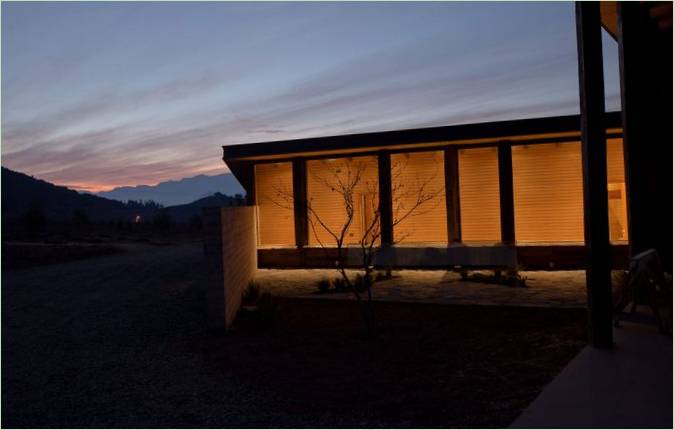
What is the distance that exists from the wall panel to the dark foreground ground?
576 centimetres

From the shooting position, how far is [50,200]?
68.4 metres

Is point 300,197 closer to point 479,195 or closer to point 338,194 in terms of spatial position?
point 338,194

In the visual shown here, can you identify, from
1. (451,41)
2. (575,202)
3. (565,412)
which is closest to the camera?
(565,412)

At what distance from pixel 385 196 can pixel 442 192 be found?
1.49 meters

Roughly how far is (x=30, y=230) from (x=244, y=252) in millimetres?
26354

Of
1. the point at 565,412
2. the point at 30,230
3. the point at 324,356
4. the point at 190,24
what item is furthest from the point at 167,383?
the point at 30,230

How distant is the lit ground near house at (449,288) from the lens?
337 inches

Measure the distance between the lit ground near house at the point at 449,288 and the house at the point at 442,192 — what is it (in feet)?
2.78

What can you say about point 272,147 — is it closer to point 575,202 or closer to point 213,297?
point 213,297

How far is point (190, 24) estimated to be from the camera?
11.7m

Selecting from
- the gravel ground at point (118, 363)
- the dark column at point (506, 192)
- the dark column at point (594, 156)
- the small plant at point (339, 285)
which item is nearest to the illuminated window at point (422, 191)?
the dark column at point (506, 192)

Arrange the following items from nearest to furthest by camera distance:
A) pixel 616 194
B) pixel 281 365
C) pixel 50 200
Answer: pixel 281 365 < pixel 616 194 < pixel 50 200

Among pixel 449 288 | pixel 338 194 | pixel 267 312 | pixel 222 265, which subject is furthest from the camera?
pixel 338 194

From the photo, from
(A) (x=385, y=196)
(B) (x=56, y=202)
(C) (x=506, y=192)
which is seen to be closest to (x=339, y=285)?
(A) (x=385, y=196)
